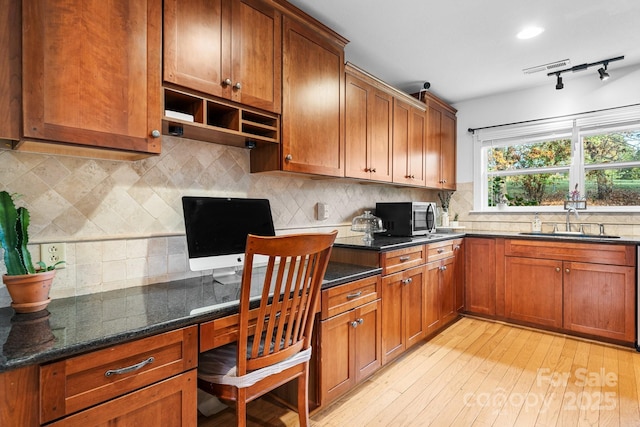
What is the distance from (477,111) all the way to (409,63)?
154cm

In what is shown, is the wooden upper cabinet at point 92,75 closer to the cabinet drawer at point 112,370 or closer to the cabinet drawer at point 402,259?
the cabinet drawer at point 112,370

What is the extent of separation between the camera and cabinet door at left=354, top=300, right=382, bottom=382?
6.89ft

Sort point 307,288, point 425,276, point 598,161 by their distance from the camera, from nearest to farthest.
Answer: point 307,288
point 425,276
point 598,161

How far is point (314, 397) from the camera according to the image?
189cm

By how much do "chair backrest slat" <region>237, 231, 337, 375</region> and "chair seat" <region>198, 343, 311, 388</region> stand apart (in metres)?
0.03

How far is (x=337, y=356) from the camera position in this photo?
6.41ft

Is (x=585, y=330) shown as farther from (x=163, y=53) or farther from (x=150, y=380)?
(x=163, y=53)

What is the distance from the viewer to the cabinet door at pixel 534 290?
3.14m

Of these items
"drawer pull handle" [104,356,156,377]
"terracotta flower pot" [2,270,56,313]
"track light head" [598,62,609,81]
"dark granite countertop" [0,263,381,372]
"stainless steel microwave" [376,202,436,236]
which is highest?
"track light head" [598,62,609,81]

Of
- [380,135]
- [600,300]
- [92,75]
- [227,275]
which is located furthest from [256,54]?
[600,300]

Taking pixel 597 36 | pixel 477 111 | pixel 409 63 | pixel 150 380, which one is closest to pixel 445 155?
pixel 477 111

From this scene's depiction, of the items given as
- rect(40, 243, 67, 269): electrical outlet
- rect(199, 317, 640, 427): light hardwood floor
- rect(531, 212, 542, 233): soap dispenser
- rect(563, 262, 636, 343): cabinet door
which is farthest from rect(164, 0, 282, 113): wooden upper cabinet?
rect(531, 212, 542, 233): soap dispenser

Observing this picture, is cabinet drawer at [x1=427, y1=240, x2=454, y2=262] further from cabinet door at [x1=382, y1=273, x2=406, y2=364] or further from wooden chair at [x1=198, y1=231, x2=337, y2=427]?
wooden chair at [x1=198, y1=231, x2=337, y2=427]

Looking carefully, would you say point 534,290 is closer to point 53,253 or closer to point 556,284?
point 556,284
